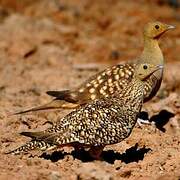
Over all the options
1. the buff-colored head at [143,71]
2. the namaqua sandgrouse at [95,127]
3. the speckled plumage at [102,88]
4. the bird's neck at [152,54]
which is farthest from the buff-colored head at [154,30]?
the namaqua sandgrouse at [95,127]

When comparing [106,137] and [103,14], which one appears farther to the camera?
[103,14]

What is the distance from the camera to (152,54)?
1058cm

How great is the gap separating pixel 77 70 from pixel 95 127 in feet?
23.6

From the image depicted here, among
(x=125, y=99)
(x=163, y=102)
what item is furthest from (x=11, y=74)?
(x=125, y=99)

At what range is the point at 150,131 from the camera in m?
9.43

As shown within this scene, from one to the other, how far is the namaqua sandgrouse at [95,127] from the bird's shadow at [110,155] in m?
0.26

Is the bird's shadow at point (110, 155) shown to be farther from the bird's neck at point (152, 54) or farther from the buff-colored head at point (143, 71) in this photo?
the bird's neck at point (152, 54)

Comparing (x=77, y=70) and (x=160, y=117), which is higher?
(x=160, y=117)

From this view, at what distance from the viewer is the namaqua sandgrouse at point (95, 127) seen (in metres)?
7.52

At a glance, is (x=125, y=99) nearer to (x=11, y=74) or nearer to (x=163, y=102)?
(x=163, y=102)

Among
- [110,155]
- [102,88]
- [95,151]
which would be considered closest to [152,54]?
[102,88]

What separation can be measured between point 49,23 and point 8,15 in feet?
4.23

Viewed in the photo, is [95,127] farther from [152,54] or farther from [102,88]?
[152,54]

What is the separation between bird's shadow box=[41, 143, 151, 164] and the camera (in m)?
7.99
